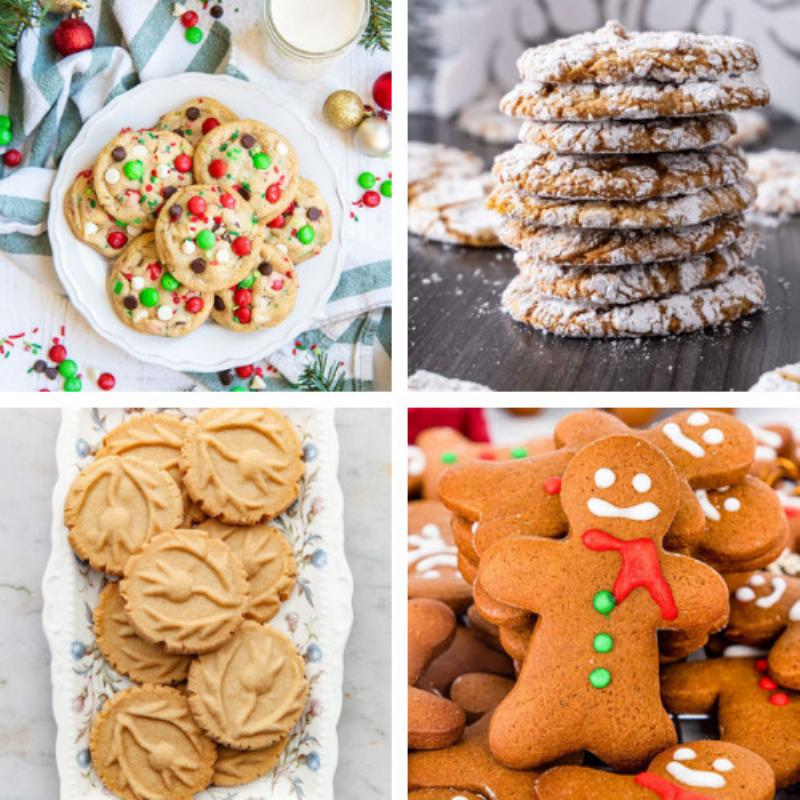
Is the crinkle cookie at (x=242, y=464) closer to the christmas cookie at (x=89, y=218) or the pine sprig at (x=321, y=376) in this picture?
the pine sprig at (x=321, y=376)

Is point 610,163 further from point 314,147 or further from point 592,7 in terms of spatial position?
point 592,7

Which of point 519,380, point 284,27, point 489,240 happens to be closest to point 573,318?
point 519,380

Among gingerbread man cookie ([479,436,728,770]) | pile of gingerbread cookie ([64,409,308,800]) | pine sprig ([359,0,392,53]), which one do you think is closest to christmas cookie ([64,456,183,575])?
pile of gingerbread cookie ([64,409,308,800])

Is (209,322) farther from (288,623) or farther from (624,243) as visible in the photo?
(624,243)

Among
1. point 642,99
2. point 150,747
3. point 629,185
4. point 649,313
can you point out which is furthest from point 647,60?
point 150,747

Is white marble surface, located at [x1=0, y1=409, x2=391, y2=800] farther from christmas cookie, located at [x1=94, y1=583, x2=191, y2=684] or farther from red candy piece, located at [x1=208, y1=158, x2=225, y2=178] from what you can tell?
red candy piece, located at [x1=208, y1=158, x2=225, y2=178]
